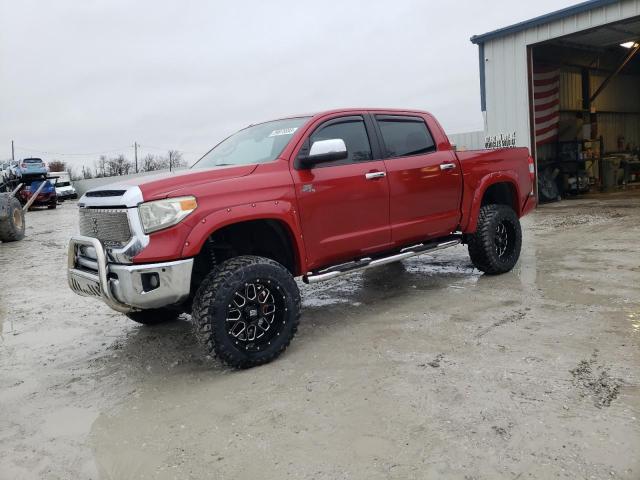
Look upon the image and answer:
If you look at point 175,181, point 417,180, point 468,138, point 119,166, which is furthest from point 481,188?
point 119,166

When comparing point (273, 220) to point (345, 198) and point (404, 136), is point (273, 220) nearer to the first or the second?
point (345, 198)

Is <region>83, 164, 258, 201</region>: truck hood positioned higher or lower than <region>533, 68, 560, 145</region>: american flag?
lower

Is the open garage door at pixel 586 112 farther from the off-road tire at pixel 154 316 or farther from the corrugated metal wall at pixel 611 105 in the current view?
the off-road tire at pixel 154 316

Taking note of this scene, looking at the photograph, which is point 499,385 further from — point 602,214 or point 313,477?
point 602,214

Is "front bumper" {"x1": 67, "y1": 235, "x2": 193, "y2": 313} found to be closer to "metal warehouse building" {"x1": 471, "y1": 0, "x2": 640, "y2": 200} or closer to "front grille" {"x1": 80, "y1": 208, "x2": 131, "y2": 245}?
"front grille" {"x1": 80, "y1": 208, "x2": 131, "y2": 245}


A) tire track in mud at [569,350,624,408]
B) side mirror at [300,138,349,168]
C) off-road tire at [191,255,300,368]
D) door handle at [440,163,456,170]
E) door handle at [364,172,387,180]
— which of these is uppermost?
side mirror at [300,138,349,168]

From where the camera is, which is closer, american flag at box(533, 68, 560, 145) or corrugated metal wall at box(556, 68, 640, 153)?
american flag at box(533, 68, 560, 145)

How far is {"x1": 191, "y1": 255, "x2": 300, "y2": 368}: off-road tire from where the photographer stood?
3.73 meters

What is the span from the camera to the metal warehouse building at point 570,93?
13438 mm

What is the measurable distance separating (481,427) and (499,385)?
55 cm

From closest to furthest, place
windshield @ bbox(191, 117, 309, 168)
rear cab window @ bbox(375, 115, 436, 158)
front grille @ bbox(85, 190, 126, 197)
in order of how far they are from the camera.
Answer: front grille @ bbox(85, 190, 126, 197)
windshield @ bbox(191, 117, 309, 168)
rear cab window @ bbox(375, 115, 436, 158)

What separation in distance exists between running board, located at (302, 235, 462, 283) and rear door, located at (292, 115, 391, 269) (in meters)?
0.09

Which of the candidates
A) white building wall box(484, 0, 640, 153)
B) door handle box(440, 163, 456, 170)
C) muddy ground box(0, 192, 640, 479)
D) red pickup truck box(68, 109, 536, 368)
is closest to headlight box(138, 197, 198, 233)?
red pickup truck box(68, 109, 536, 368)

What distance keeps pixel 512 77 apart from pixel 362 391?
510 inches
